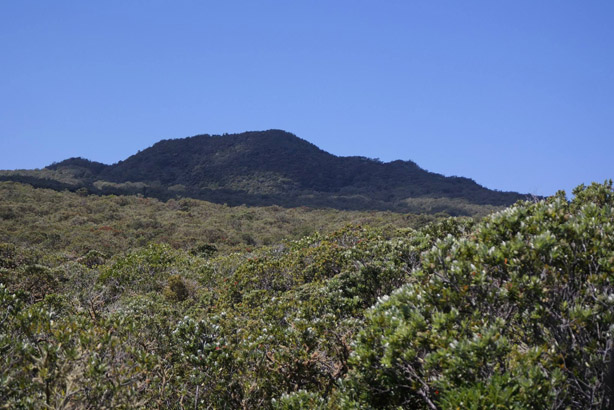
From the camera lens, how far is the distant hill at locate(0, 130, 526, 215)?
72125 millimetres

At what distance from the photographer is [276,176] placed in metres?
97.0

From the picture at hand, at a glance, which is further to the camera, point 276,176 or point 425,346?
point 276,176

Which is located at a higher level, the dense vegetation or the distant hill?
the distant hill

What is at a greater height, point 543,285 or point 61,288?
point 543,285

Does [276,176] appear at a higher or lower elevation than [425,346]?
higher

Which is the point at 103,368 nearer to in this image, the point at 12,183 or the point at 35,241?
the point at 35,241

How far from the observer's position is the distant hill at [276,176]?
72125mm

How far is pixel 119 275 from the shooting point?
553 inches

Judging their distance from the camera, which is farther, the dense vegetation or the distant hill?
the distant hill

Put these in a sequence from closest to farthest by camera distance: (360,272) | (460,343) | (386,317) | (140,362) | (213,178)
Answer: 1. (460,343)
2. (386,317)
3. (140,362)
4. (360,272)
5. (213,178)

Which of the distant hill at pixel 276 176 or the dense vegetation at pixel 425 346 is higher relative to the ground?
the distant hill at pixel 276 176

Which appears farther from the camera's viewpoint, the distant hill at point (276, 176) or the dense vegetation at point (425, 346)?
the distant hill at point (276, 176)

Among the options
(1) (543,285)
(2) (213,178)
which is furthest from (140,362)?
(2) (213,178)

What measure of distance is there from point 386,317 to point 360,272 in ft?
15.2
